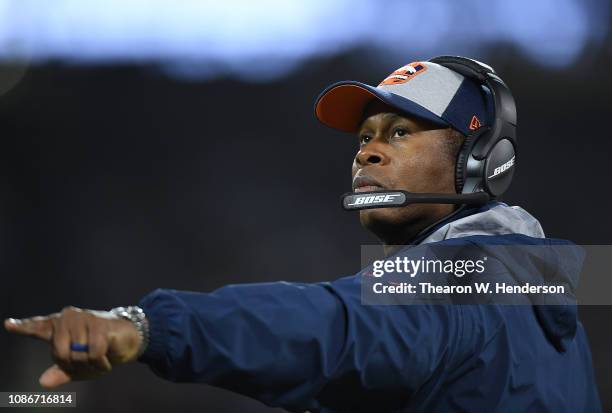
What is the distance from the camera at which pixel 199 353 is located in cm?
97

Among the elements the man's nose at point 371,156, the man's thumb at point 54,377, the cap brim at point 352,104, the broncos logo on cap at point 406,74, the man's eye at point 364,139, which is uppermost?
the broncos logo on cap at point 406,74

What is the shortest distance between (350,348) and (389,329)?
0.21 ft

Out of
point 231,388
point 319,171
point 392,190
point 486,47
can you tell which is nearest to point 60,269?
point 319,171

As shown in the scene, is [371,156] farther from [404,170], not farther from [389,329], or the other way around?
[389,329]

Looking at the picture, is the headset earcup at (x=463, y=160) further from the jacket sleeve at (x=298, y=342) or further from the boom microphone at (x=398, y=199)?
the jacket sleeve at (x=298, y=342)

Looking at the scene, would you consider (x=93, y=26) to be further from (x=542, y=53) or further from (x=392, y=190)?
(x=392, y=190)

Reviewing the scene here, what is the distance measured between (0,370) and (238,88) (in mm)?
2063

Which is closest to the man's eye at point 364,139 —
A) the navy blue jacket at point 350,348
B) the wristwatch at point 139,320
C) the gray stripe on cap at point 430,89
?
the gray stripe on cap at point 430,89

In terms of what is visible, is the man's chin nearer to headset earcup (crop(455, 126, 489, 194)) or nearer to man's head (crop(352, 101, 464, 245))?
man's head (crop(352, 101, 464, 245))

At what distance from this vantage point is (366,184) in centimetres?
170

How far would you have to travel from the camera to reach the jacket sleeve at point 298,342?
0.97m

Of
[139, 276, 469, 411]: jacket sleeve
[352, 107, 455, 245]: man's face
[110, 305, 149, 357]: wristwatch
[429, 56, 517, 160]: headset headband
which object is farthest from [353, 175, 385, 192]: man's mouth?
[110, 305, 149, 357]: wristwatch

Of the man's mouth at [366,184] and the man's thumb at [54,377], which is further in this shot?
the man's mouth at [366,184]

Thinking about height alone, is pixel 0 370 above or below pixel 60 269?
below
